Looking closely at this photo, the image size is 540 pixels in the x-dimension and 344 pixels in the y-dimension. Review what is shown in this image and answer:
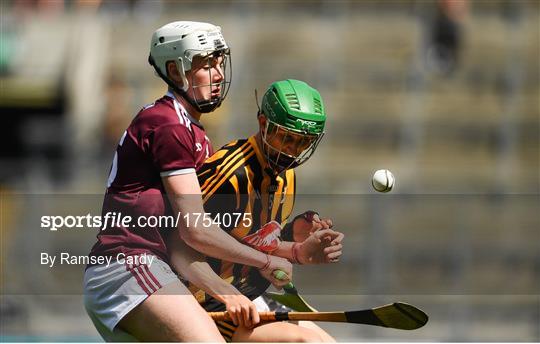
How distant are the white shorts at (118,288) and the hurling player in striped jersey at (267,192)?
183 mm

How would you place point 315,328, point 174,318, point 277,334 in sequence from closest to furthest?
point 174,318 → point 277,334 → point 315,328

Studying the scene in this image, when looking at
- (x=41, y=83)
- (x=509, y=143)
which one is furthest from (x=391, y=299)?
(x=41, y=83)

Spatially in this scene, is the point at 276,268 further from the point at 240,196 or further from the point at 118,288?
the point at 118,288

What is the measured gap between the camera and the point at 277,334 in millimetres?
5219

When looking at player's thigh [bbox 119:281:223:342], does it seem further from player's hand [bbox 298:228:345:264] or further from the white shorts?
player's hand [bbox 298:228:345:264]

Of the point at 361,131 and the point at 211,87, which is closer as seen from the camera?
the point at 211,87

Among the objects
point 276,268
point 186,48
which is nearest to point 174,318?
point 276,268

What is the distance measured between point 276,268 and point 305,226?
0.72 ft

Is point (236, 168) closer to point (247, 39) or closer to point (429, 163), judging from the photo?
point (429, 163)

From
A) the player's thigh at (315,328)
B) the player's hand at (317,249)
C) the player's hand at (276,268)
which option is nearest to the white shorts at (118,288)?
the player's hand at (276,268)

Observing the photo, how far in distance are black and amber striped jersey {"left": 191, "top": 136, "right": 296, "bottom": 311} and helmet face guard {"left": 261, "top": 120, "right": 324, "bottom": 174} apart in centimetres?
4

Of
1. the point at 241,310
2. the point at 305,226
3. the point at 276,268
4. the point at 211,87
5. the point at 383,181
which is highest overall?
the point at 211,87

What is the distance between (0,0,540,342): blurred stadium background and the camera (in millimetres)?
10508

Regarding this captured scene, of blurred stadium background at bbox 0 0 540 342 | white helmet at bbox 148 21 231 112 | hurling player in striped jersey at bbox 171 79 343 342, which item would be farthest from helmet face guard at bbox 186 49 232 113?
blurred stadium background at bbox 0 0 540 342
